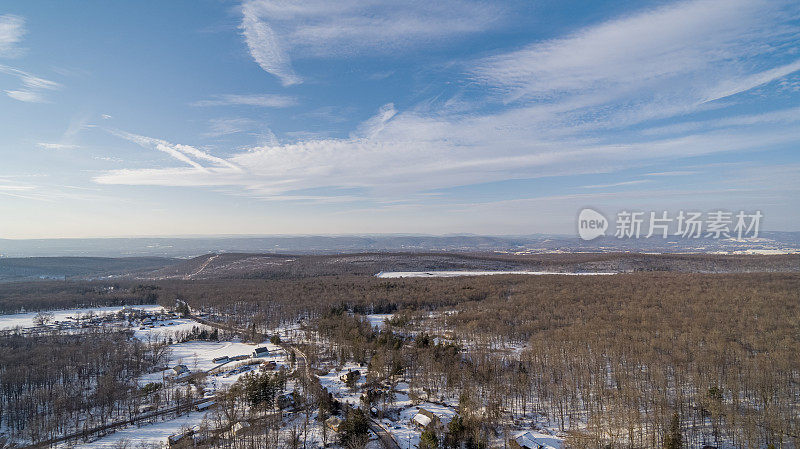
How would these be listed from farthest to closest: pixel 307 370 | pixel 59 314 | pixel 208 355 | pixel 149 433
→ pixel 59 314 → pixel 208 355 → pixel 307 370 → pixel 149 433

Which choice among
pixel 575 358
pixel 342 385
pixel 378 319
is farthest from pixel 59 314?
pixel 575 358

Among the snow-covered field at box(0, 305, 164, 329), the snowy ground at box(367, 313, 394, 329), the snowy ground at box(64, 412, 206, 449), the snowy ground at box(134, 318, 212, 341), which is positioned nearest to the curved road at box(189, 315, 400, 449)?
the snowy ground at box(134, 318, 212, 341)

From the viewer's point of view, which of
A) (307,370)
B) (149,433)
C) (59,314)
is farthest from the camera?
(59,314)

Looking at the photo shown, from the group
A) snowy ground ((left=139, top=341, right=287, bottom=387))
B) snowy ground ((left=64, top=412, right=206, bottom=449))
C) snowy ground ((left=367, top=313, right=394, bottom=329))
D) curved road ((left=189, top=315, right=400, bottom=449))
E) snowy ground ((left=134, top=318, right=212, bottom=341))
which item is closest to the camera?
curved road ((left=189, top=315, right=400, bottom=449))

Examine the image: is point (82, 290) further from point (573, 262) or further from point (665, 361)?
point (573, 262)

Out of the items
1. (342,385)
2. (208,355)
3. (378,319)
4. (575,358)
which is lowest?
(208,355)

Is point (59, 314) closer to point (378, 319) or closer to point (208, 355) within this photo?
point (208, 355)

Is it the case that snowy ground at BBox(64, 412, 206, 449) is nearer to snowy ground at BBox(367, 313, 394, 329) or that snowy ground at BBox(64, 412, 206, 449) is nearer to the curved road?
the curved road

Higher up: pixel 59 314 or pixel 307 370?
pixel 307 370

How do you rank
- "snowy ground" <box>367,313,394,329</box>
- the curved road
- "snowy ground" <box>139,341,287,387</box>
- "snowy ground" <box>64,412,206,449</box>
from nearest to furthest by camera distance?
the curved road, "snowy ground" <box>64,412,206,449</box>, "snowy ground" <box>139,341,287,387</box>, "snowy ground" <box>367,313,394,329</box>
